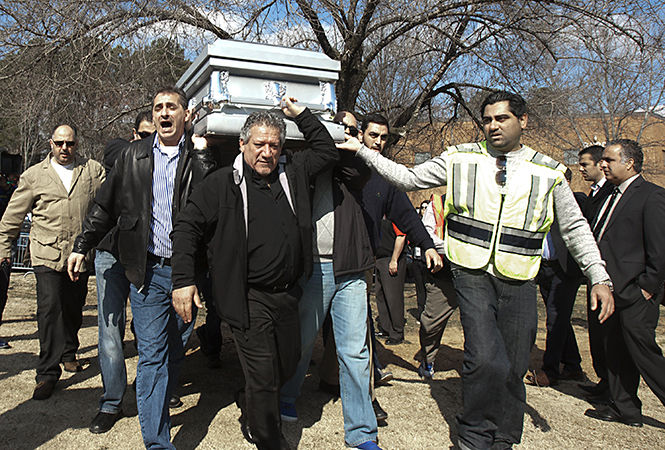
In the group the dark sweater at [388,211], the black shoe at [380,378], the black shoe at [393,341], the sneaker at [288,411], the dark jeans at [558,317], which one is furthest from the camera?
the black shoe at [393,341]

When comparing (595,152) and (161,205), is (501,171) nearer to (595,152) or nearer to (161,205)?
(161,205)

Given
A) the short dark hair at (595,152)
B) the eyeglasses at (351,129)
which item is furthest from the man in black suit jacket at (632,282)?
the eyeglasses at (351,129)

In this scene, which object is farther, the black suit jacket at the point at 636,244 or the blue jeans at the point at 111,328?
the black suit jacket at the point at 636,244

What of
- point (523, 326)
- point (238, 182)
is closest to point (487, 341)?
point (523, 326)

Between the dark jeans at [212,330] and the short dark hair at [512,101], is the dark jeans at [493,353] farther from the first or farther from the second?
the dark jeans at [212,330]

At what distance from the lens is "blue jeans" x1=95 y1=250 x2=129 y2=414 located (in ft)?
11.5

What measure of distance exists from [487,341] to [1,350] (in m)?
4.85

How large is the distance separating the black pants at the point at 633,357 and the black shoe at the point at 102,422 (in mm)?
3695

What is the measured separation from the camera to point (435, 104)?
46.6 ft

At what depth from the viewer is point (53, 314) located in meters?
4.26

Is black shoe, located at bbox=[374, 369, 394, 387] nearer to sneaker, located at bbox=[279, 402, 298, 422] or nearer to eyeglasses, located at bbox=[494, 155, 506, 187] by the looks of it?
sneaker, located at bbox=[279, 402, 298, 422]

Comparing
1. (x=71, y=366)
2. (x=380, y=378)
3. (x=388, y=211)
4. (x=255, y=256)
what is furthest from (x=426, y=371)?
(x=71, y=366)

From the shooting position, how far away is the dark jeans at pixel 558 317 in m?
5.07

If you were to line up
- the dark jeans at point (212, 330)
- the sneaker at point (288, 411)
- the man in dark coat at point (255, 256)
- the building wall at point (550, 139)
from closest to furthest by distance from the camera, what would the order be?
1. the man in dark coat at point (255, 256)
2. the sneaker at point (288, 411)
3. the dark jeans at point (212, 330)
4. the building wall at point (550, 139)
